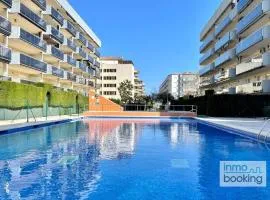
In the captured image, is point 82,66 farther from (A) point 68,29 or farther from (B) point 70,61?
(A) point 68,29

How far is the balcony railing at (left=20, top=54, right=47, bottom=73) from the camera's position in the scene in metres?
35.9

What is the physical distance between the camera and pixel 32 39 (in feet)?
128

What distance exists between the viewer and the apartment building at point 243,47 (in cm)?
3581

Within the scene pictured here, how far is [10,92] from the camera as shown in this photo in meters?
26.7

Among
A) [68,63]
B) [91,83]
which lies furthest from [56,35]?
[91,83]

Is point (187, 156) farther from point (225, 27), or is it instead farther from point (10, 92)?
point (225, 27)

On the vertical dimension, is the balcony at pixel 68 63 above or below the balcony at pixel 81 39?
below

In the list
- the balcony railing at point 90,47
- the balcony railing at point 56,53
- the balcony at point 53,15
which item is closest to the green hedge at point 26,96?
the balcony railing at point 56,53

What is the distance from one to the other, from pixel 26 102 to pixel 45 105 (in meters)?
5.68

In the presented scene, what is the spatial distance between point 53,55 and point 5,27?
1491cm

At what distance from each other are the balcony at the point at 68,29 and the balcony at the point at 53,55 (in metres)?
5.37

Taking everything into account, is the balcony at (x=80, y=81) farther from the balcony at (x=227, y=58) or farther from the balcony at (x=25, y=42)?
the balcony at (x=227, y=58)

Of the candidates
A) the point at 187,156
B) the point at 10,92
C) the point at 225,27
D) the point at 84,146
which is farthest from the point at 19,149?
the point at 225,27

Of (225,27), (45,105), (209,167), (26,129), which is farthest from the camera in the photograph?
(225,27)
